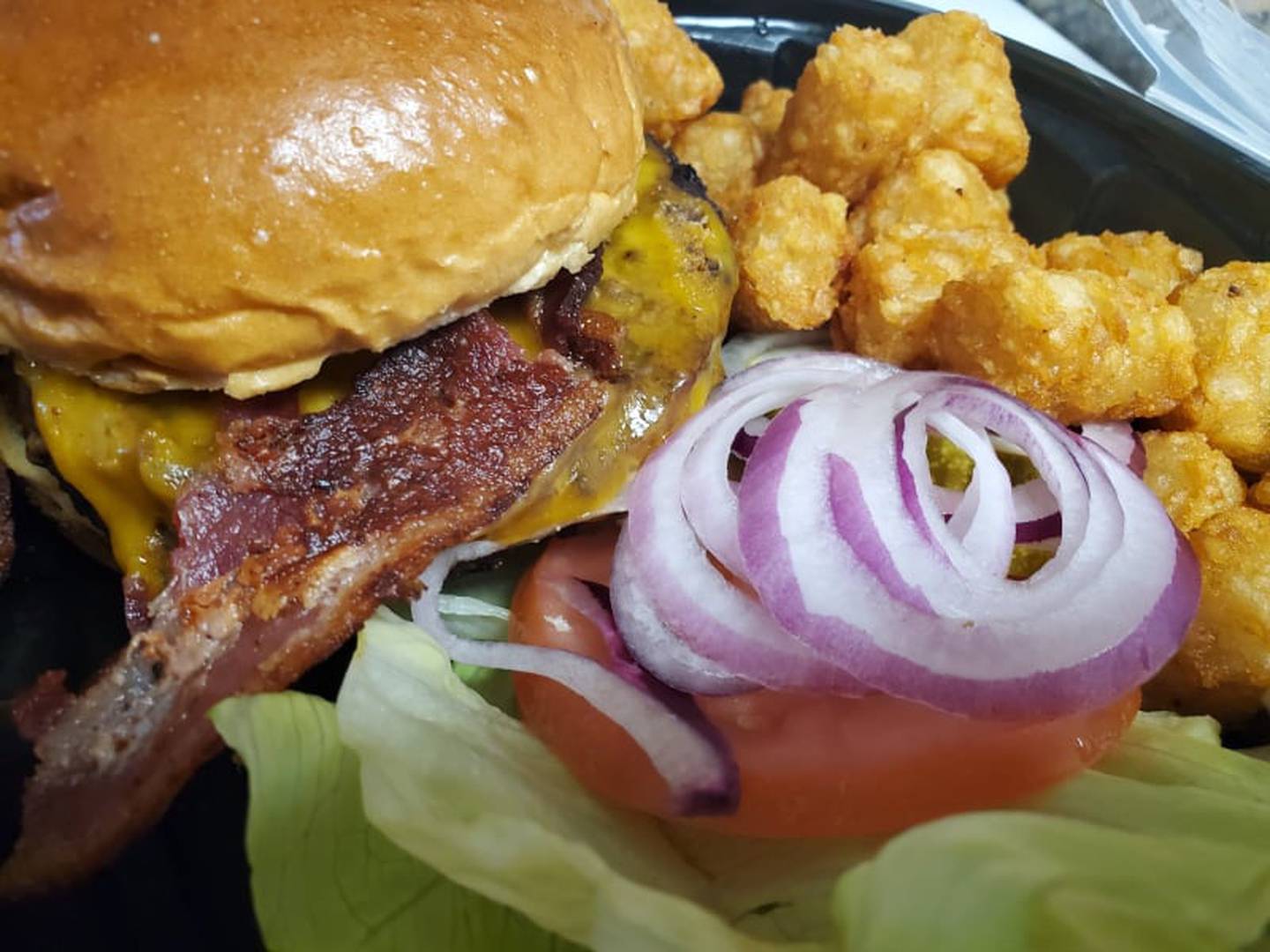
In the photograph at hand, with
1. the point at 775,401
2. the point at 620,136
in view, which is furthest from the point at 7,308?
the point at 775,401

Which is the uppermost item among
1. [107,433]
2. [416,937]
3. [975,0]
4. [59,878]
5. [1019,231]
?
[975,0]

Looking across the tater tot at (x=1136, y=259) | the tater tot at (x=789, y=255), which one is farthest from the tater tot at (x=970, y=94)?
the tater tot at (x=789, y=255)

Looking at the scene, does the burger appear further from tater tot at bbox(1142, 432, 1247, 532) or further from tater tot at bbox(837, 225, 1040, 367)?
tater tot at bbox(1142, 432, 1247, 532)

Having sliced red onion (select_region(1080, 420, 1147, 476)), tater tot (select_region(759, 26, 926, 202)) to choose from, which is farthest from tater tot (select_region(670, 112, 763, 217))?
sliced red onion (select_region(1080, 420, 1147, 476))

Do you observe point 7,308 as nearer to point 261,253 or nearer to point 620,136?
point 261,253

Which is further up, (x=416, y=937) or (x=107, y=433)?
(x=107, y=433)

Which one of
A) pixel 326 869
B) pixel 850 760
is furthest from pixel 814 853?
pixel 326 869

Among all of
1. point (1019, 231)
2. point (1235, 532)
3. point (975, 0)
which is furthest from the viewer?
A: point (975, 0)
